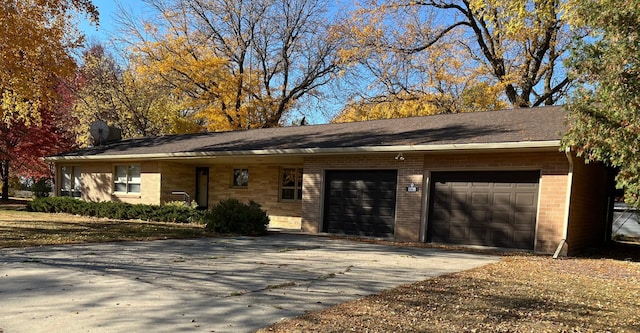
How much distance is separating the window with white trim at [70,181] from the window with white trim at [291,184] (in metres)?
11.2

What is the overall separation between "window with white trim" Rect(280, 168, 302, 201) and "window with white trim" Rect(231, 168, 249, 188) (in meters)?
1.83

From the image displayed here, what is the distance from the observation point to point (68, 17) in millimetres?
14492

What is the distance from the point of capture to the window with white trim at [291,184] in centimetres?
1706

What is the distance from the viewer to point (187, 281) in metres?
5.94

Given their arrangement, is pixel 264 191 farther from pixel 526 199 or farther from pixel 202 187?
pixel 526 199

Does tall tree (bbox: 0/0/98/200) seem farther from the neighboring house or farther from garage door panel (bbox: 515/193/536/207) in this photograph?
garage door panel (bbox: 515/193/536/207)

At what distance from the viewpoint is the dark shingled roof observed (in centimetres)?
1117

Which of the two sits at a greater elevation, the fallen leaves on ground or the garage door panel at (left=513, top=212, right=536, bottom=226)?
the garage door panel at (left=513, top=212, right=536, bottom=226)

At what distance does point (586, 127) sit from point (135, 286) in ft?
24.5

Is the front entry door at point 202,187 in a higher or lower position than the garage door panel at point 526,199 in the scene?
lower

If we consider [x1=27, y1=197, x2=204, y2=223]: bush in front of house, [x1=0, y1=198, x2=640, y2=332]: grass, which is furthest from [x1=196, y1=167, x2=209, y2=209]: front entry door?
[x1=0, y1=198, x2=640, y2=332]: grass

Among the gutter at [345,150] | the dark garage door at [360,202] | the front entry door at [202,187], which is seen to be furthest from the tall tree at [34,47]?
the dark garage door at [360,202]

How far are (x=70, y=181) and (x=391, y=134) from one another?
679 inches

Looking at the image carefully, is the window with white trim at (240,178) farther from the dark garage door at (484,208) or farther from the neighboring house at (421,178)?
the dark garage door at (484,208)
